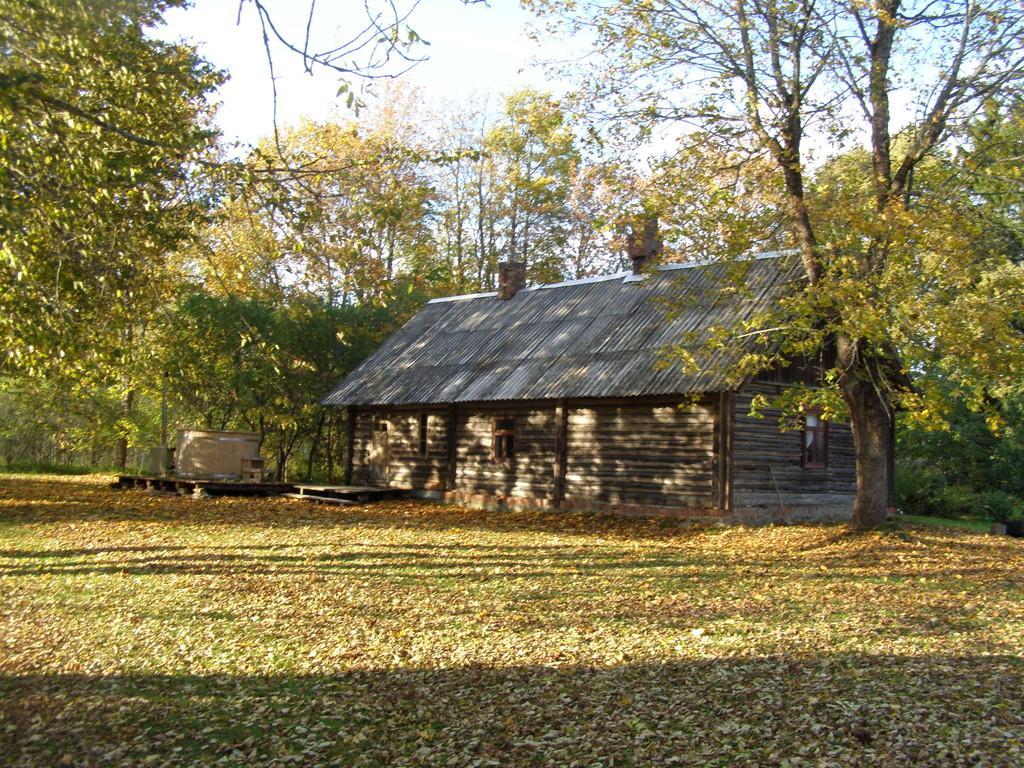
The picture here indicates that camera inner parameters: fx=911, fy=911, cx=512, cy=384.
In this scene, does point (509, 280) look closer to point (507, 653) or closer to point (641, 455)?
point (641, 455)

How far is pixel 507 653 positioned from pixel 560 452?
14166 mm

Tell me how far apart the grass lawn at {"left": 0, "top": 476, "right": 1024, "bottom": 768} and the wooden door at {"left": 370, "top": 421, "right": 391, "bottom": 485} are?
1124 centimetres

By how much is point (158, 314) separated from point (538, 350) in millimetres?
14142

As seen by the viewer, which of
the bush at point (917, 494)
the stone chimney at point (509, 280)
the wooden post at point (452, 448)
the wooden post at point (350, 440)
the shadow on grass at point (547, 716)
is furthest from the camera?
the stone chimney at point (509, 280)

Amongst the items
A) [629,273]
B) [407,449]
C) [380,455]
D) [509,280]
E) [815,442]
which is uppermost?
[509,280]

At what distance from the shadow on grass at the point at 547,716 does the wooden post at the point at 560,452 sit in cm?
1439

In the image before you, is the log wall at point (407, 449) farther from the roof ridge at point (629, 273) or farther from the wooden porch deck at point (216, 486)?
the roof ridge at point (629, 273)

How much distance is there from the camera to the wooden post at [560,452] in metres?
23.0

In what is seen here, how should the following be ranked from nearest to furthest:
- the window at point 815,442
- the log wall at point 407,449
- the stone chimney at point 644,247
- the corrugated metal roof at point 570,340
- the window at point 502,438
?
the corrugated metal roof at point 570,340 < the window at point 815,442 < the window at point 502,438 < the stone chimney at point 644,247 < the log wall at point 407,449

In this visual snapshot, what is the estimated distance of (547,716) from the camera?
715cm

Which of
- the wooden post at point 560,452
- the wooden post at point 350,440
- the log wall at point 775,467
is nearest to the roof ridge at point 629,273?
the log wall at point 775,467

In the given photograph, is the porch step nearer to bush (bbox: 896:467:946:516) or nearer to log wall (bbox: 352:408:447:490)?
log wall (bbox: 352:408:447:490)

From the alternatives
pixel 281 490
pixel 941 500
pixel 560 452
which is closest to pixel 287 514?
pixel 281 490

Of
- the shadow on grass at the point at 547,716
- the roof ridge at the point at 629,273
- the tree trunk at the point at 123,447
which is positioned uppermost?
the roof ridge at the point at 629,273
